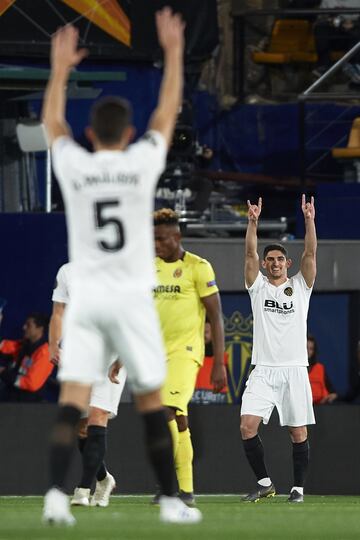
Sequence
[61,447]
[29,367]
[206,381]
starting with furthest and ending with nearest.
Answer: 1. [206,381]
2. [29,367]
3. [61,447]

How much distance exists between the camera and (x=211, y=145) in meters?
23.4

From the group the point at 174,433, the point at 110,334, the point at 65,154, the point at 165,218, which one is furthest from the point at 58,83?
the point at 174,433

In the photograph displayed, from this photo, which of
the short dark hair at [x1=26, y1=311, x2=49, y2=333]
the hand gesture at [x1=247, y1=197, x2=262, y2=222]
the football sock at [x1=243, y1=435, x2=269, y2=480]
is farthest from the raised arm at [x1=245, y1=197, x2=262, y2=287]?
the short dark hair at [x1=26, y1=311, x2=49, y2=333]

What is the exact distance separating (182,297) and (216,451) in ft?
19.7

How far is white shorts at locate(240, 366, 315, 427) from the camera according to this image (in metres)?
14.3

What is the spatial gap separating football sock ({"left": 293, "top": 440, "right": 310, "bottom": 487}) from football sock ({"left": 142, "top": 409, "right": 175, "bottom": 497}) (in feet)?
19.2

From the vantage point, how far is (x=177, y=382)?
39.6 ft

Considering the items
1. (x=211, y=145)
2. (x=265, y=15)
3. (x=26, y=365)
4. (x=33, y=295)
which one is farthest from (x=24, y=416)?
(x=265, y=15)

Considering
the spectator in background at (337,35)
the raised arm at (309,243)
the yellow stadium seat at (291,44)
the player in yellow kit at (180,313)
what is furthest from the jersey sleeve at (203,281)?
the yellow stadium seat at (291,44)

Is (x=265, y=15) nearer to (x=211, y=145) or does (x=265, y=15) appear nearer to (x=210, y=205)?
(x=211, y=145)

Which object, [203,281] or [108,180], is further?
[203,281]

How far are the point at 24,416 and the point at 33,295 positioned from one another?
278cm

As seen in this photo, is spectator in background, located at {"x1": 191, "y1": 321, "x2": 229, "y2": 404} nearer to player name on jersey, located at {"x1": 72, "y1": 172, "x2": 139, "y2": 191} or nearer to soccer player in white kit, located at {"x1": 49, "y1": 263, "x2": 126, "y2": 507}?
soccer player in white kit, located at {"x1": 49, "y1": 263, "x2": 126, "y2": 507}

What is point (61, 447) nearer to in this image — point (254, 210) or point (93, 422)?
point (93, 422)
